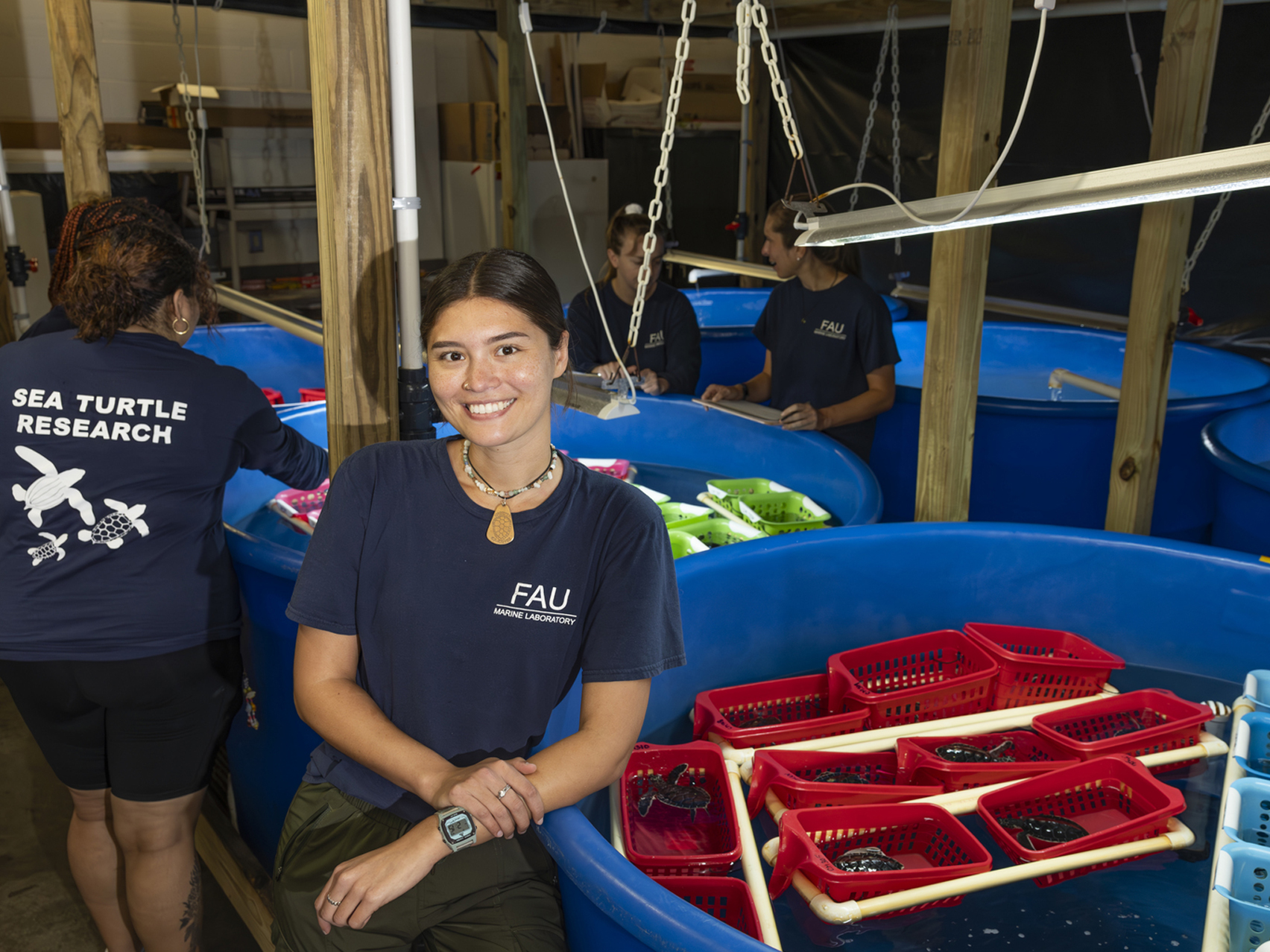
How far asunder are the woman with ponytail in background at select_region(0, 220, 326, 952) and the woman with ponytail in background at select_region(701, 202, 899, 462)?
2.05 m

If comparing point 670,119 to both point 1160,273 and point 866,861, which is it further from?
point 866,861

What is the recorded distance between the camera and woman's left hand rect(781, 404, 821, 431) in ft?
10.9

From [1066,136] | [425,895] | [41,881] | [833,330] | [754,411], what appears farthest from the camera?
[1066,136]

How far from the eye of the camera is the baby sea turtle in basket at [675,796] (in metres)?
1.92

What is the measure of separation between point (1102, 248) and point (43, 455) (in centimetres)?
662

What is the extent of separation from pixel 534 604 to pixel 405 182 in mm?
812

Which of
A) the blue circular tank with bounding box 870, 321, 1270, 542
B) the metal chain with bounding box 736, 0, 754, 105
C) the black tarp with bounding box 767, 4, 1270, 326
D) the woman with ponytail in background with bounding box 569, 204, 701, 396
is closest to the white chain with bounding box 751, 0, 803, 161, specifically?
the metal chain with bounding box 736, 0, 754, 105

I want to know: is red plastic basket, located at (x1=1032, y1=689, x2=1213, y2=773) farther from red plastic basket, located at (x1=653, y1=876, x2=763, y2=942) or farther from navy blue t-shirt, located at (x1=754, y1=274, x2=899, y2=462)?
navy blue t-shirt, located at (x1=754, y1=274, x2=899, y2=462)


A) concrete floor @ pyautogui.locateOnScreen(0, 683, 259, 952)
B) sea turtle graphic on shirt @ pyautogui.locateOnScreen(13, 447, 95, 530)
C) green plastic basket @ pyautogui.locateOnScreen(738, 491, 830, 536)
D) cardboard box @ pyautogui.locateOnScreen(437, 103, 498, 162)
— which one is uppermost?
cardboard box @ pyautogui.locateOnScreen(437, 103, 498, 162)

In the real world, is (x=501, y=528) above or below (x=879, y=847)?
above

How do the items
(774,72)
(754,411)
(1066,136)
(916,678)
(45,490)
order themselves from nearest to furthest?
1. (774,72)
2. (45,490)
3. (916,678)
4. (754,411)
5. (1066,136)

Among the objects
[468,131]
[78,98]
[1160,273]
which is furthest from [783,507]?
[468,131]

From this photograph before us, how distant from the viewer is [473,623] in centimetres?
153

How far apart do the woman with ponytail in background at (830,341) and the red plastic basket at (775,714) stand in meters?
1.30
